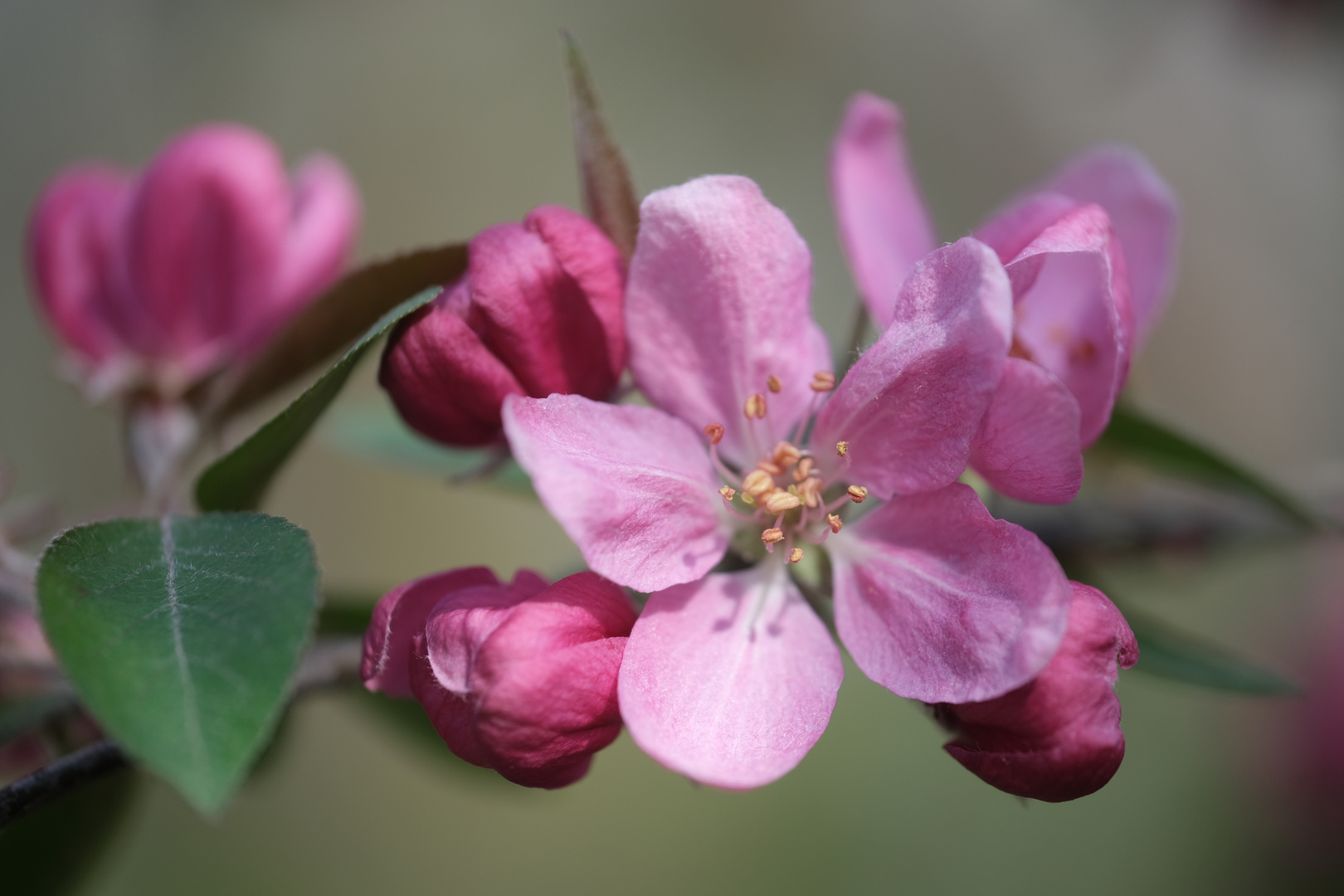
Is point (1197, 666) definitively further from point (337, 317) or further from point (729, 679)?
point (337, 317)

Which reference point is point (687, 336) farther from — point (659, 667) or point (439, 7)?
point (439, 7)

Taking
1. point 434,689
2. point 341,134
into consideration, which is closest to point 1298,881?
point 434,689

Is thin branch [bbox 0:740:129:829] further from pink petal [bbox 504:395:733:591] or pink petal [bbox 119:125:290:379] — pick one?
pink petal [bbox 119:125:290:379]

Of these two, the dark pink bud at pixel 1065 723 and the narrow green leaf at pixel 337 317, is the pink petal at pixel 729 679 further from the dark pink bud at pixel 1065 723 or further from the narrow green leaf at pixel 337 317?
the narrow green leaf at pixel 337 317

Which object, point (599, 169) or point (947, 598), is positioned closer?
point (947, 598)

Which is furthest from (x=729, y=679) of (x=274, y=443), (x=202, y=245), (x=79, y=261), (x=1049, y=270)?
(x=79, y=261)
